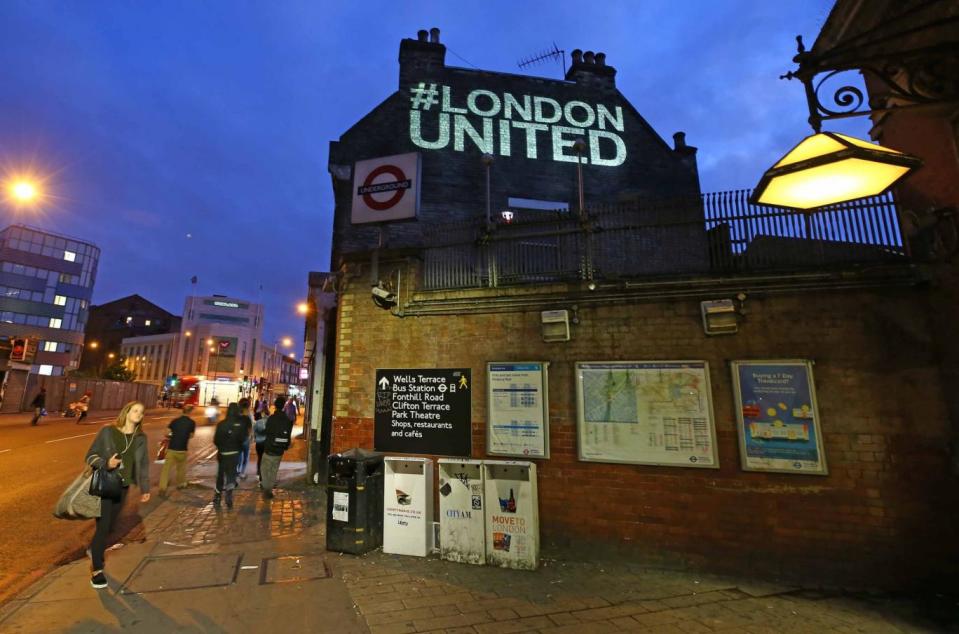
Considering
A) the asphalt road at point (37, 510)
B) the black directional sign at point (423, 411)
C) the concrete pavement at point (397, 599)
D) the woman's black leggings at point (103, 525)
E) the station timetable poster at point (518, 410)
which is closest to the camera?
the concrete pavement at point (397, 599)

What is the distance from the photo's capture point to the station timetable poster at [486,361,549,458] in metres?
6.29

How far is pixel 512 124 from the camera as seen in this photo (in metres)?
16.5

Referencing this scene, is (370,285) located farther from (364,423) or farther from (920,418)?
(920,418)

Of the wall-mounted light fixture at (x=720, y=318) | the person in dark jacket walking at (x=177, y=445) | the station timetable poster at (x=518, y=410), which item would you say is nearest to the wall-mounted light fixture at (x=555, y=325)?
the station timetable poster at (x=518, y=410)

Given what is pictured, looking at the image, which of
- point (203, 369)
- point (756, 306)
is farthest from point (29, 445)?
point (203, 369)

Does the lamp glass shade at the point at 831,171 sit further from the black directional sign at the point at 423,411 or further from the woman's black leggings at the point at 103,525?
the woman's black leggings at the point at 103,525

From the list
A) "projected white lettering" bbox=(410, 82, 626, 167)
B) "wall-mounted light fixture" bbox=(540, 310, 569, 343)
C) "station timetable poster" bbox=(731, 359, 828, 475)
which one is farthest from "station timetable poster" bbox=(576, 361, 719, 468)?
"projected white lettering" bbox=(410, 82, 626, 167)

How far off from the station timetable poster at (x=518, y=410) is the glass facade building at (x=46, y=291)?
75.4 meters

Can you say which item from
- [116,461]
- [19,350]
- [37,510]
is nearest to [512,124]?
[116,461]

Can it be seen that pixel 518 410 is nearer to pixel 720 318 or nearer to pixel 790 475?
pixel 720 318

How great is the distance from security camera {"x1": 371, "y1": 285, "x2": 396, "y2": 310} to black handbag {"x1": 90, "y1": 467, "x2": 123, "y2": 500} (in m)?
3.73

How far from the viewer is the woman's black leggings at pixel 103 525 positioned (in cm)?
467

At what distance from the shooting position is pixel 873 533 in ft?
16.6

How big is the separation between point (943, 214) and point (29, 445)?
22692mm
